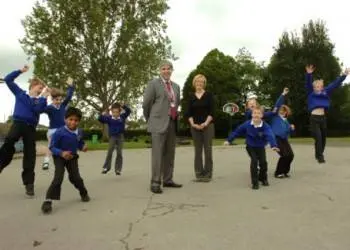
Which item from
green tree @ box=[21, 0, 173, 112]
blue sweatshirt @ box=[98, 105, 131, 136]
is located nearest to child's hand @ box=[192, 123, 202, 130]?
blue sweatshirt @ box=[98, 105, 131, 136]

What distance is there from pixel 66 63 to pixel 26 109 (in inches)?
1343

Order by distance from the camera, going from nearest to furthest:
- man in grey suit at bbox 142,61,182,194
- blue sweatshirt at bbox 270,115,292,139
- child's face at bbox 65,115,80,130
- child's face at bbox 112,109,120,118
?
child's face at bbox 65,115,80,130 < man in grey suit at bbox 142,61,182,194 < blue sweatshirt at bbox 270,115,292,139 < child's face at bbox 112,109,120,118

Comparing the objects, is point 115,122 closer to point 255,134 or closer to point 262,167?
point 255,134

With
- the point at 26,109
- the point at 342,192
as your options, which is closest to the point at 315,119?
the point at 342,192

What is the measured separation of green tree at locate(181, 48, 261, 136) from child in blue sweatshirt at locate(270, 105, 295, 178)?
177ft

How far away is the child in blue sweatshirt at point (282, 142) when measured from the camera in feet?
33.0

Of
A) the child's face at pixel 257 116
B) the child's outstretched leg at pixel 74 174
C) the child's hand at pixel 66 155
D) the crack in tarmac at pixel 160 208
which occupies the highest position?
the child's face at pixel 257 116

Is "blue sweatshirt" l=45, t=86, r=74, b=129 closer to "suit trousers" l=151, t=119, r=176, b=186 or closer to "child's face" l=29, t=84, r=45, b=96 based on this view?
"child's face" l=29, t=84, r=45, b=96

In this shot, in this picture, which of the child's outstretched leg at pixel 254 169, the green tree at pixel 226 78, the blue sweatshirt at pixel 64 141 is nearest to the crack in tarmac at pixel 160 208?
the blue sweatshirt at pixel 64 141

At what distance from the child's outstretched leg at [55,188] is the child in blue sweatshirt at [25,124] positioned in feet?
3.70

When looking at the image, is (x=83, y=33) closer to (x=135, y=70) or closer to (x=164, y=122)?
(x=135, y=70)

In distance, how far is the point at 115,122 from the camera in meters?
11.3

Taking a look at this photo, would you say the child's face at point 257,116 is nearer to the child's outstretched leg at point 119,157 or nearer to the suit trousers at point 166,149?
the suit trousers at point 166,149

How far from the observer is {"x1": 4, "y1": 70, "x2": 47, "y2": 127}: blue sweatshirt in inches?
320
